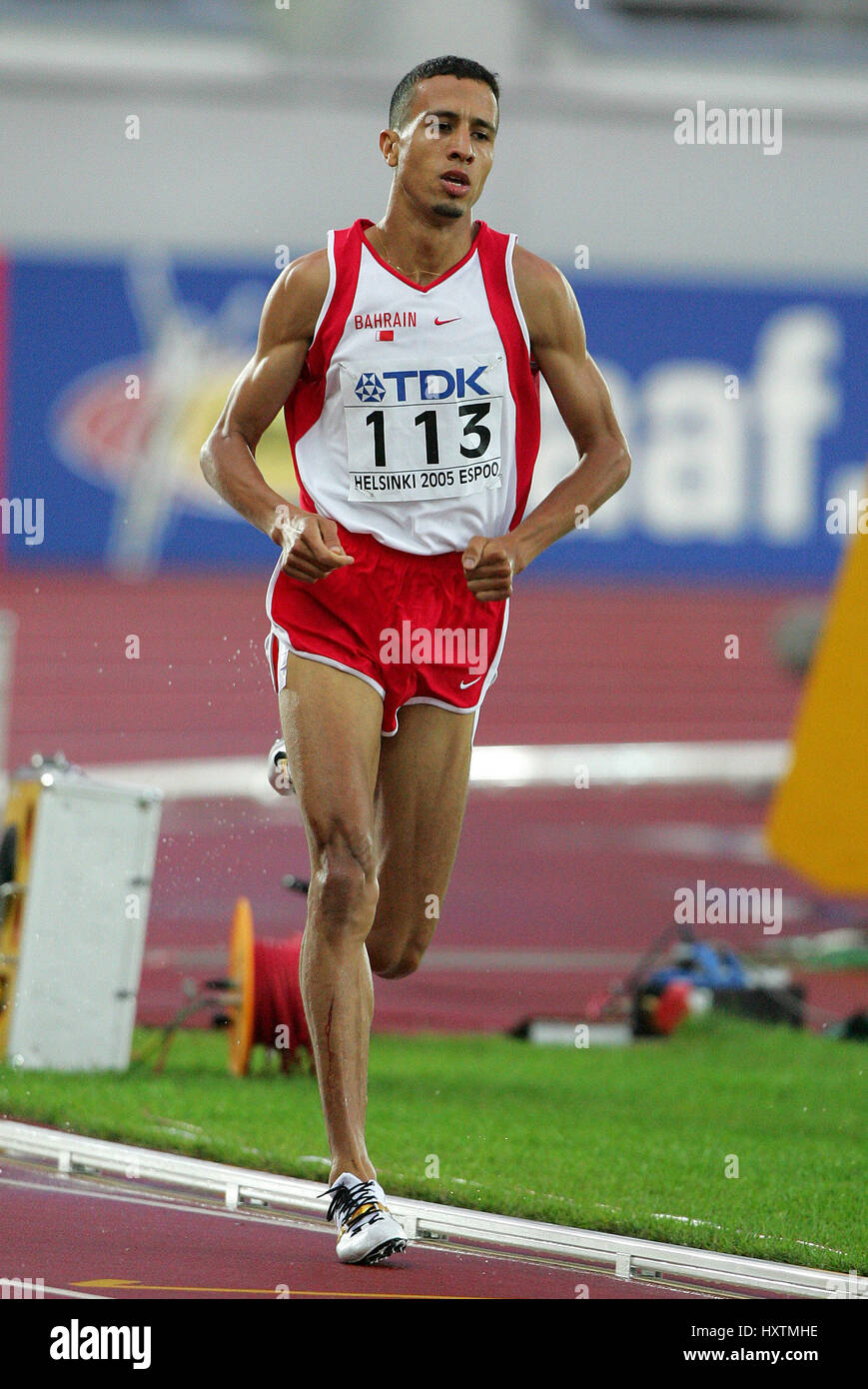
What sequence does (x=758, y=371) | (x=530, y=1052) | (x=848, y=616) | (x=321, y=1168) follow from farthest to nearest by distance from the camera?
(x=758, y=371), (x=848, y=616), (x=530, y=1052), (x=321, y=1168)

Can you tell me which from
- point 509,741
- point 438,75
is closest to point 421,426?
point 438,75

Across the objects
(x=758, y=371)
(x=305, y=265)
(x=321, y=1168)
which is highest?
(x=758, y=371)

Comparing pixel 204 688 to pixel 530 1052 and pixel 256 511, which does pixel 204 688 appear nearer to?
pixel 530 1052

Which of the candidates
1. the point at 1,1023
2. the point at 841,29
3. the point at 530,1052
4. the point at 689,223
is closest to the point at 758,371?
the point at 689,223

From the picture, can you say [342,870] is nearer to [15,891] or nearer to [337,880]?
[337,880]

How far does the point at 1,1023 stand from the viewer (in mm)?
5891

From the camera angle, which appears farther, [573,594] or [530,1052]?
[573,594]

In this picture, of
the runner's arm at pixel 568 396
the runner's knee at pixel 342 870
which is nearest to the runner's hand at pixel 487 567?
the runner's arm at pixel 568 396

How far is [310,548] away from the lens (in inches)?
156

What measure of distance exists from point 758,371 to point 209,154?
23.0 ft

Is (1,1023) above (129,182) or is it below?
below

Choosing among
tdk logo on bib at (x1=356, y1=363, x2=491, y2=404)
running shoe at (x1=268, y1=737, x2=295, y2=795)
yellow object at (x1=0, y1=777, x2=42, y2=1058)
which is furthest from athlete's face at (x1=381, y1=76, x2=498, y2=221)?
yellow object at (x1=0, y1=777, x2=42, y2=1058)

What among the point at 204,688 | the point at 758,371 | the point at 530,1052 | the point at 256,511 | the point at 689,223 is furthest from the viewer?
the point at 689,223

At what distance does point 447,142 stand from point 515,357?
51 centimetres
